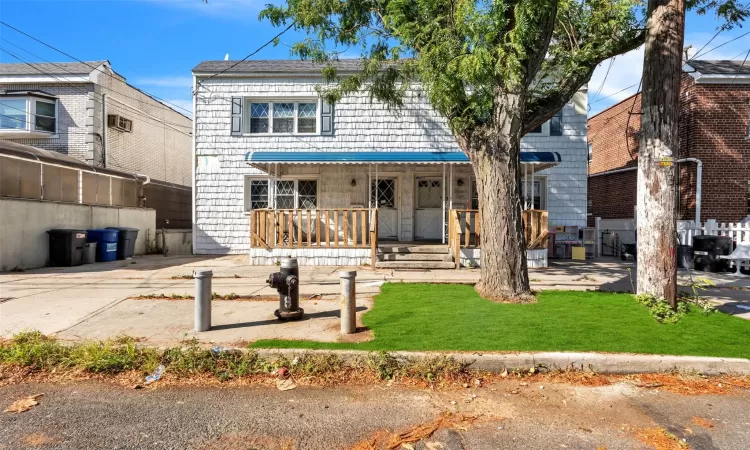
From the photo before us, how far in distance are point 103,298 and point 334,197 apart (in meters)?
7.92

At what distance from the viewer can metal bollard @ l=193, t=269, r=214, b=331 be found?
17.4ft

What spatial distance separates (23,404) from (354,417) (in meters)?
2.89

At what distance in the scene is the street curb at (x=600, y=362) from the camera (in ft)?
14.3

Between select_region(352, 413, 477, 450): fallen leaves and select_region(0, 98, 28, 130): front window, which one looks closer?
select_region(352, 413, 477, 450): fallen leaves

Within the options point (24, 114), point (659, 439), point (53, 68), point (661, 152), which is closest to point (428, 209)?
point (661, 152)

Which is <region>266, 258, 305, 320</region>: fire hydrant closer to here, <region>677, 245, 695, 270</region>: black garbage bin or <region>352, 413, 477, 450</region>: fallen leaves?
<region>352, 413, 477, 450</region>: fallen leaves

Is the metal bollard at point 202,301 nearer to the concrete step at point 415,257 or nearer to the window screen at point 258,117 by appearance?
the concrete step at point 415,257

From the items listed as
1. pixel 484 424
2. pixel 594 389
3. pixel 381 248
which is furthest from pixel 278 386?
pixel 381 248

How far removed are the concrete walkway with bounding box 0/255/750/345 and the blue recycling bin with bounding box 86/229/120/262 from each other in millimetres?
774

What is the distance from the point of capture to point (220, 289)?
8.05m

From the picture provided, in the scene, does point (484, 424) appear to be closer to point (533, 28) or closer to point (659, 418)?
point (659, 418)

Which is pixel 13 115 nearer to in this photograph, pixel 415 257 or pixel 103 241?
pixel 103 241

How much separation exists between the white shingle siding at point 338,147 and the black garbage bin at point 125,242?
1.95 meters

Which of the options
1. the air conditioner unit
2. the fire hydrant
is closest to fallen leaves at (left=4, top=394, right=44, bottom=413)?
the fire hydrant
